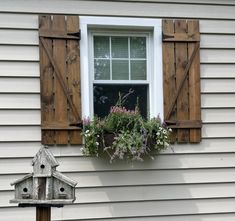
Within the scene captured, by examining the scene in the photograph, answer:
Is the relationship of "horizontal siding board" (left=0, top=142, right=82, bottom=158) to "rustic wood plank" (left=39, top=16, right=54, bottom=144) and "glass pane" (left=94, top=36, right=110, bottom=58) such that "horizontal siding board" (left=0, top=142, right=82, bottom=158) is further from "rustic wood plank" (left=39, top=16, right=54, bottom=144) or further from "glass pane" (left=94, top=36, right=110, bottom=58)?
"glass pane" (left=94, top=36, right=110, bottom=58)

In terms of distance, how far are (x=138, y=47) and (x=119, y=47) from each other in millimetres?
189

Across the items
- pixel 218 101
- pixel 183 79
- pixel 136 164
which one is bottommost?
pixel 136 164

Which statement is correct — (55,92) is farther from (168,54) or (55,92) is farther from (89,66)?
(168,54)

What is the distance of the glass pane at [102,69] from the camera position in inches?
181

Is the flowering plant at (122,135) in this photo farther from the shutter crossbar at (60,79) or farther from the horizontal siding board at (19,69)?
the horizontal siding board at (19,69)

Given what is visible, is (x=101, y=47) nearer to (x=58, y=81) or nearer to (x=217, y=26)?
(x=58, y=81)

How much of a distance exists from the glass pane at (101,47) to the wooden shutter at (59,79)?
24 cm

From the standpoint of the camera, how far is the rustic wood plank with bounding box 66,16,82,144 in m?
4.36

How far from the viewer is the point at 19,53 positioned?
4.33 meters

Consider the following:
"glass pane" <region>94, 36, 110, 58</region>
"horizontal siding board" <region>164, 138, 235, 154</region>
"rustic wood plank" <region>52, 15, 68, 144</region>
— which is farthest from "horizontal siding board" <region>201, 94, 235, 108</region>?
"rustic wood plank" <region>52, 15, 68, 144</region>

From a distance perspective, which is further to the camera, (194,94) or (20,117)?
(194,94)

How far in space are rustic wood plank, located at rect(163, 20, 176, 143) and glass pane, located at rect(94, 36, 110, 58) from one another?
0.55m

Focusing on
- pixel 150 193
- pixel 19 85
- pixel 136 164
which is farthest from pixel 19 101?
pixel 150 193

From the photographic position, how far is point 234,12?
4.76m
